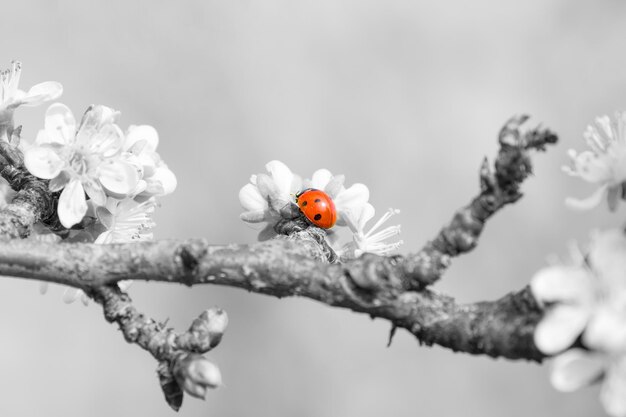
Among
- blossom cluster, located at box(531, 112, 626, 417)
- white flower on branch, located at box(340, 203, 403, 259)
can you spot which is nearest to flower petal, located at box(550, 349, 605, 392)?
blossom cluster, located at box(531, 112, 626, 417)

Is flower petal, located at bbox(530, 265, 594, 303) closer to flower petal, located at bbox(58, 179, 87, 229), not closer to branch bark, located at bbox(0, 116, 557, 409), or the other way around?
Answer: branch bark, located at bbox(0, 116, 557, 409)

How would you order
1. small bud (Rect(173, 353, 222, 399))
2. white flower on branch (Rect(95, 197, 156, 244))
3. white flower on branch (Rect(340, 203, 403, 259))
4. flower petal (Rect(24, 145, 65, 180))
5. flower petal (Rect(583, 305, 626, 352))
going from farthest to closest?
white flower on branch (Rect(340, 203, 403, 259)) → white flower on branch (Rect(95, 197, 156, 244)) → flower petal (Rect(24, 145, 65, 180)) → small bud (Rect(173, 353, 222, 399)) → flower petal (Rect(583, 305, 626, 352))

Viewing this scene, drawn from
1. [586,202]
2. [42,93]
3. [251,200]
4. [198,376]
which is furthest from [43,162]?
[586,202]

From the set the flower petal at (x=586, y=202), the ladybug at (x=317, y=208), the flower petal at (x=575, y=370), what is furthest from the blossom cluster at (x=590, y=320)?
the ladybug at (x=317, y=208)

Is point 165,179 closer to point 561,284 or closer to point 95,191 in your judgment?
point 95,191

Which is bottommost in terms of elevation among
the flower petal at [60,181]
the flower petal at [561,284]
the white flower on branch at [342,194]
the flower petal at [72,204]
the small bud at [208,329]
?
the small bud at [208,329]

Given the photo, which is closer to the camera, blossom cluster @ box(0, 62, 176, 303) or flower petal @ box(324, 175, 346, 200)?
blossom cluster @ box(0, 62, 176, 303)

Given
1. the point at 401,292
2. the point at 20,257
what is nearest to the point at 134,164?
the point at 20,257

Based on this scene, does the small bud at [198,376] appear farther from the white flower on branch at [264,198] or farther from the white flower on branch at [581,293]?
the white flower on branch at [264,198]
